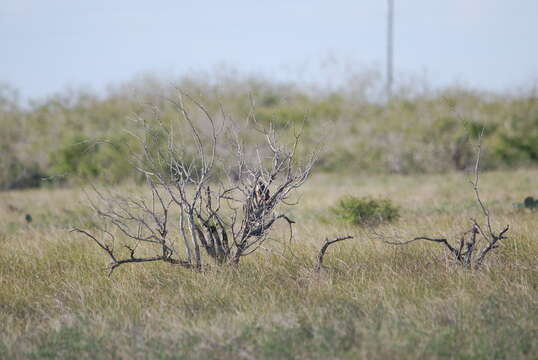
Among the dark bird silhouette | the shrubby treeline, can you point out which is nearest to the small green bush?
the dark bird silhouette

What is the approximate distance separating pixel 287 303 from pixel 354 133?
1344cm

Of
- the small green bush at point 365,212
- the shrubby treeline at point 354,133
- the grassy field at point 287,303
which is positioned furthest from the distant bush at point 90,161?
the small green bush at point 365,212

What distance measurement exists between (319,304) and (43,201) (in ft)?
27.0

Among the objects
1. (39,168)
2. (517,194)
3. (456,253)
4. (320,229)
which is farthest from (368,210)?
(39,168)

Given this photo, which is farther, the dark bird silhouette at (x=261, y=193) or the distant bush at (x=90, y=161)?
the distant bush at (x=90, y=161)

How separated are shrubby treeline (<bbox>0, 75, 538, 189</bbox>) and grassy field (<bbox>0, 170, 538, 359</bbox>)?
8.22 m

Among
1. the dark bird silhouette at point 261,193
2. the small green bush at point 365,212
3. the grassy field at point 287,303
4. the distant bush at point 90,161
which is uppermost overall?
the dark bird silhouette at point 261,193

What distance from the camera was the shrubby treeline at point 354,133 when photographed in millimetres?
14750

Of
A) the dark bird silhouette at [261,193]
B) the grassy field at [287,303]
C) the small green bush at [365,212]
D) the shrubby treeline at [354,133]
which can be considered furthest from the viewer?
the shrubby treeline at [354,133]

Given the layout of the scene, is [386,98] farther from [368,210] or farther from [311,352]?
[311,352]

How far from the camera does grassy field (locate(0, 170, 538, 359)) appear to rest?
126 inches

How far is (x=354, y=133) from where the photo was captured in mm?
16938

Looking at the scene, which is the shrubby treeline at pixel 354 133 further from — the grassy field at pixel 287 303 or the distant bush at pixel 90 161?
the grassy field at pixel 287 303

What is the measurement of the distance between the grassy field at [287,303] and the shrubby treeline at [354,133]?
822cm
